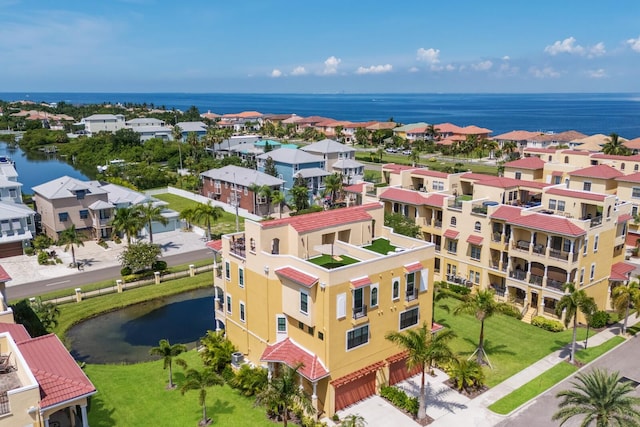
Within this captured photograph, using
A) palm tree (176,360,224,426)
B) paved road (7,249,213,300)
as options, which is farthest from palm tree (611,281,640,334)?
paved road (7,249,213,300)

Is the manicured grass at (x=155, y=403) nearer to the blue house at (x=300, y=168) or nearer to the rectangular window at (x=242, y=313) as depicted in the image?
the rectangular window at (x=242, y=313)

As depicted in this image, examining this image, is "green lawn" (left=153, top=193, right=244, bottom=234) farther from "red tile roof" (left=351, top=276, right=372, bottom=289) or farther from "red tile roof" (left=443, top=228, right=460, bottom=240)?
"red tile roof" (left=351, top=276, right=372, bottom=289)

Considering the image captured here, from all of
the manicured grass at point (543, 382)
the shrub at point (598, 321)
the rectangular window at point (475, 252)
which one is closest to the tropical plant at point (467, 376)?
the manicured grass at point (543, 382)

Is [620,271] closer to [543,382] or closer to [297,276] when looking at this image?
[543,382]

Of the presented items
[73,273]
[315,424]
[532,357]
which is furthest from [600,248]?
[73,273]

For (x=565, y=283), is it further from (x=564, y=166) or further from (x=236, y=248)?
(x=236, y=248)

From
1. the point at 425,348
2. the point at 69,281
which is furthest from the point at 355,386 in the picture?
the point at 69,281

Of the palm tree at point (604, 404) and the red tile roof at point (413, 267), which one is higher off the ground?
the red tile roof at point (413, 267)

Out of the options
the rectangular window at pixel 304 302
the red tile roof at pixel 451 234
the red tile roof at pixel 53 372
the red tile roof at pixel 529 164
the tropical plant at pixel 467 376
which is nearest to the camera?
the red tile roof at pixel 53 372
